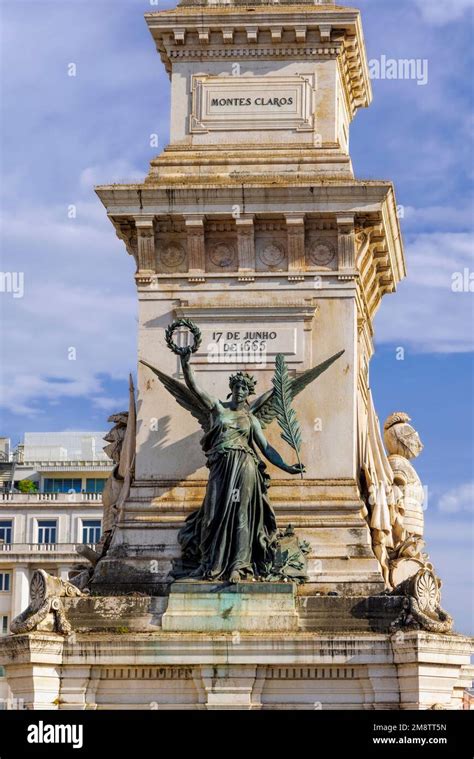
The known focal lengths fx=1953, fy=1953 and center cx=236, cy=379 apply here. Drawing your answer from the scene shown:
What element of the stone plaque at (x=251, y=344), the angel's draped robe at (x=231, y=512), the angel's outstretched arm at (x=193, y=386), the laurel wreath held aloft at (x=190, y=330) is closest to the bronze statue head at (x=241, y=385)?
the angel's draped robe at (x=231, y=512)

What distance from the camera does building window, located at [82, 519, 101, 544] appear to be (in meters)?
75.6

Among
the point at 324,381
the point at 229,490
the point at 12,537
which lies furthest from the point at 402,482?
the point at 12,537

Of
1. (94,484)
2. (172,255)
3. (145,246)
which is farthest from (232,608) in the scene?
(94,484)

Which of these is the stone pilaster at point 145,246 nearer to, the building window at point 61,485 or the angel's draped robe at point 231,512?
the angel's draped robe at point 231,512

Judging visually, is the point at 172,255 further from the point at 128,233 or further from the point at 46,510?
the point at 46,510

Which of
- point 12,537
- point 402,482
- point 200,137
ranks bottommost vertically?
point 402,482

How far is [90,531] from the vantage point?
75938 mm

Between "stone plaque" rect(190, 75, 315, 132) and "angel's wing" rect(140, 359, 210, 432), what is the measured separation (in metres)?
5.03

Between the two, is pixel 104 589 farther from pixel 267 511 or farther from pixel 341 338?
pixel 341 338

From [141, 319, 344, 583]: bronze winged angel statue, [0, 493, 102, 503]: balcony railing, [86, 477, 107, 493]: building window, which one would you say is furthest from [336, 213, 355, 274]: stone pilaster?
[86, 477, 107, 493]: building window

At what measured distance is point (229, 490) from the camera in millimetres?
31297

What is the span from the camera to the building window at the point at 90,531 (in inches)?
2975

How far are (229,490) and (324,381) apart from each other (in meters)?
3.27

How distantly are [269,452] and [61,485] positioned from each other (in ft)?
169
